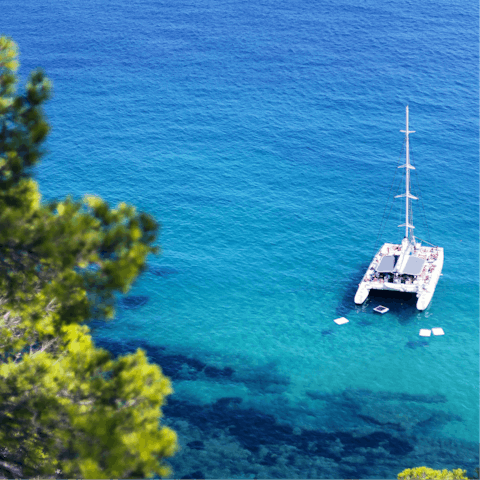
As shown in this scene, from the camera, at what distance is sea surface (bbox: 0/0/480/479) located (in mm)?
43125

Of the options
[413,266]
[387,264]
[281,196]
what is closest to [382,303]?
[387,264]

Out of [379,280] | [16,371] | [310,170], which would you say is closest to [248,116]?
[310,170]

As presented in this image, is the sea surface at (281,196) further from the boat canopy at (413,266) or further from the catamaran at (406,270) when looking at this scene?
the boat canopy at (413,266)

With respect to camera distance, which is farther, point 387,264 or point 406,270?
point 387,264

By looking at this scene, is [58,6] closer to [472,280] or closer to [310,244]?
[310,244]

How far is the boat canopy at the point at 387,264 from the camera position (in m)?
56.7

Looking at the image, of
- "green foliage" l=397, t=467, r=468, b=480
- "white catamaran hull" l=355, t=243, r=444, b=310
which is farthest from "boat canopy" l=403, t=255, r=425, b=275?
"green foliage" l=397, t=467, r=468, b=480

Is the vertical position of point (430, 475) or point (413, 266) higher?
point (430, 475)

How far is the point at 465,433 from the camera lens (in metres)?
42.3

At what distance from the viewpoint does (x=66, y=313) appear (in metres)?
18.4

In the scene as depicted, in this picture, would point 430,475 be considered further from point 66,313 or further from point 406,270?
point 406,270

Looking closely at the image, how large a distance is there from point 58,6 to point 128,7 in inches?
523

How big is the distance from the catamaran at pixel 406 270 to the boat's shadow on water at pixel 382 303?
905mm

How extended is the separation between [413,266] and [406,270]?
3.30ft
